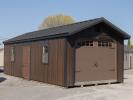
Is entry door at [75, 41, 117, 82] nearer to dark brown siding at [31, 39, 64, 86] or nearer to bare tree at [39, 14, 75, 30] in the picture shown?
dark brown siding at [31, 39, 64, 86]

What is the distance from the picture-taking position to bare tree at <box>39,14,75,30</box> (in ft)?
219

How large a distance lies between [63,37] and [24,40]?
5702 mm

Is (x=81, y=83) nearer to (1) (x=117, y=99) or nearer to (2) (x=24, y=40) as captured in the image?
→ (1) (x=117, y=99)

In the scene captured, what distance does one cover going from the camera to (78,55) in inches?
683

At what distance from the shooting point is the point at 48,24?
6688 centimetres

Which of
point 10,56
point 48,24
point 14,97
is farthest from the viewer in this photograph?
point 48,24

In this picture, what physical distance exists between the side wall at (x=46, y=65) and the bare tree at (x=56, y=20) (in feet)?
143

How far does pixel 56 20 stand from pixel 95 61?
1985 inches

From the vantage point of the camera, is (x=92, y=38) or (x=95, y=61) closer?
(x=92, y=38)

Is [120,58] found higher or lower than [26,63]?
higher

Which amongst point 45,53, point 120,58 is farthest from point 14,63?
point 120,58

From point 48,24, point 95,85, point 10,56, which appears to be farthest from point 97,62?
point 48,24

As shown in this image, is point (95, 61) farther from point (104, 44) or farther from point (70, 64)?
point (70, 64)

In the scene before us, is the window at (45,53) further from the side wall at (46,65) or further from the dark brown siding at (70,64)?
the dark brown siding at (70,64)
